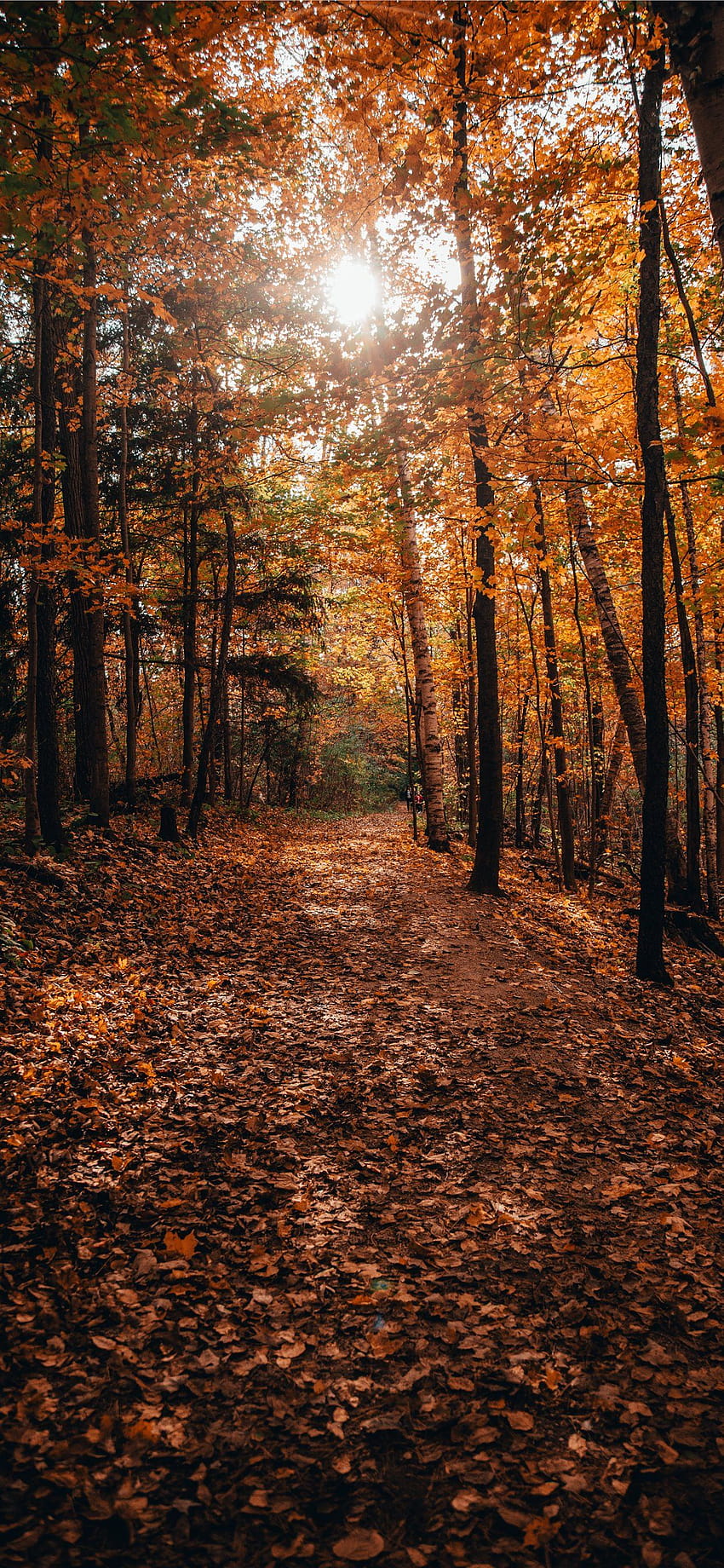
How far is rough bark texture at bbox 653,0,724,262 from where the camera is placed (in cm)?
272

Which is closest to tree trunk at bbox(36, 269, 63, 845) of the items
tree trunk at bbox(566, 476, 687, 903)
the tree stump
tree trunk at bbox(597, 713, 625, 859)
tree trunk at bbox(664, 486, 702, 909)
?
the tree stump

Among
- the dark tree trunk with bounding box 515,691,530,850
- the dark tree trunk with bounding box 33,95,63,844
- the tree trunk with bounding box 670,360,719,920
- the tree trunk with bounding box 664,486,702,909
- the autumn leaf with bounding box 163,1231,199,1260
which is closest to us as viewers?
the autumn leaf with bounding box 163,1231,199,1260

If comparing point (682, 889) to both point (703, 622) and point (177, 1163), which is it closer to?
point (703, 622)

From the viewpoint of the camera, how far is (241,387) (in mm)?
9562

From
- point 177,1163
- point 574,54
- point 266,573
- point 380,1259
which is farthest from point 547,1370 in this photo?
point 266,573

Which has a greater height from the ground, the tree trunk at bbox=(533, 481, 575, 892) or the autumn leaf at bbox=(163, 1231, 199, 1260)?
the tree trunk at bbox=(533, 481, 575, 892)

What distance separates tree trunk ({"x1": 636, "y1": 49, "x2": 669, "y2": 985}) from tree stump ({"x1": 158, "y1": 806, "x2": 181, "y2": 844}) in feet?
24.8

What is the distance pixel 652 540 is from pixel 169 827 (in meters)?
8.47

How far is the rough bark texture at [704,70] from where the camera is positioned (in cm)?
272

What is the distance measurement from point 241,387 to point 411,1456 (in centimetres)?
1133

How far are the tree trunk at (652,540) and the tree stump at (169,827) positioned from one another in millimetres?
7557

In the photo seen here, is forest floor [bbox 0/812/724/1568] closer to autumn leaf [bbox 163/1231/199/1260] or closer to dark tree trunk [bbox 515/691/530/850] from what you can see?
autumn leaf [bbox 163/1231/199/1260]

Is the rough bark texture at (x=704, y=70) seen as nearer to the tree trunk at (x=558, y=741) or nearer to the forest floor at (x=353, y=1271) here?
the forest floor at (x=353, y=1271)

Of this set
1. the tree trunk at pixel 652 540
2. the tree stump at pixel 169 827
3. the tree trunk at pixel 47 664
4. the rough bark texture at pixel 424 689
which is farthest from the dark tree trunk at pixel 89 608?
the tree trunk at pixel 652 540
